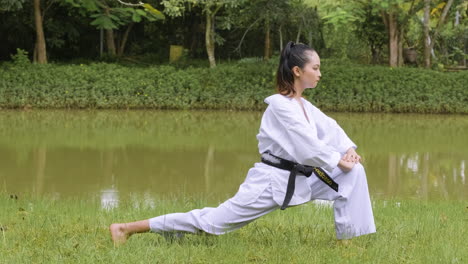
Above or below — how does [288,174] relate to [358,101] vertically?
above

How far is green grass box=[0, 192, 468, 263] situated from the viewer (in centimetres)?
474

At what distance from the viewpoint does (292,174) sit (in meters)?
4.82

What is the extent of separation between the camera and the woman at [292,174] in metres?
4.78

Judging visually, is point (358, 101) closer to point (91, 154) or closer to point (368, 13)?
point (368, 13)

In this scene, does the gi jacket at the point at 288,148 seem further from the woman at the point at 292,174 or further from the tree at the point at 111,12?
the tree at the point at 111,12

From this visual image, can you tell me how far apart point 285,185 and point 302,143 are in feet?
0.98

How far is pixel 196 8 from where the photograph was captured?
90.7 ft

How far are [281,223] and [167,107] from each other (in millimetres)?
15901

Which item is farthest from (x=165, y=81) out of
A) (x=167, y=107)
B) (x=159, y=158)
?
(x=159, y=158)

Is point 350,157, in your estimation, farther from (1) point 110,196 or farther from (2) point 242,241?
(1) point 110,196

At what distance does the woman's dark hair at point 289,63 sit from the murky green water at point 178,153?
4.03 metres

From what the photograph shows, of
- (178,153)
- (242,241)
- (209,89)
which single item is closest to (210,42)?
(209,89)

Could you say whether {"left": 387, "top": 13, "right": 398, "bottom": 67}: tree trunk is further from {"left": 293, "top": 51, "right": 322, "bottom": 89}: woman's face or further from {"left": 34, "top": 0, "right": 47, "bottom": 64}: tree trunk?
{"left": 293, "top": 51, "right": 322, "bottom": 89}: woman's face

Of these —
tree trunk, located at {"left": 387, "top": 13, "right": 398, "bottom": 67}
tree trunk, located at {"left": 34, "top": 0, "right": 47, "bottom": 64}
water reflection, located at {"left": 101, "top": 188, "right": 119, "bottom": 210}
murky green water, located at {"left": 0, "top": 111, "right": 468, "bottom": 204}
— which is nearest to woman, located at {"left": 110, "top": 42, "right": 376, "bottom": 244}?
water reflection, located at {"left": 101, "top": 188, "right": 119, "bottom": 210}
